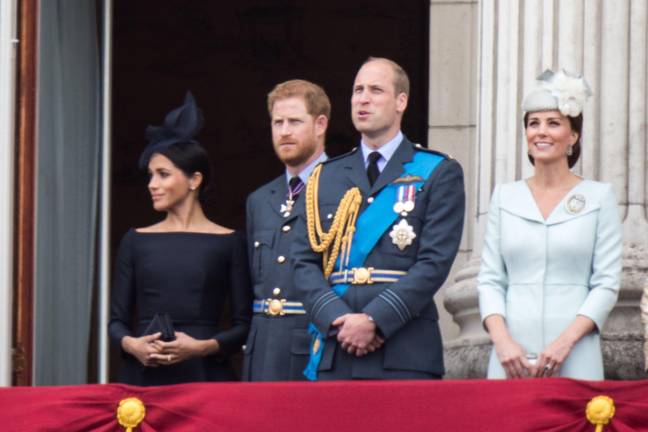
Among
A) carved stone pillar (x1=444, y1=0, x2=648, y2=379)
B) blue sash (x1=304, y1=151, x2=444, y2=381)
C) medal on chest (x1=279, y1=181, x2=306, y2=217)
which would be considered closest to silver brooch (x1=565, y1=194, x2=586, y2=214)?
blue sash (x1=304, y1=151, x2=444, y2=381)

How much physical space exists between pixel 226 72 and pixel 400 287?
778 cm

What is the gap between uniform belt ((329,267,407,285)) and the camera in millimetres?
8469

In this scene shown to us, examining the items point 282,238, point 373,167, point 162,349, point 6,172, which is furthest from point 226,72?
point 373,167

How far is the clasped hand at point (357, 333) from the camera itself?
8242mm

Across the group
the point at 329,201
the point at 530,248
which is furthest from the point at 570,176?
the point at 329,201

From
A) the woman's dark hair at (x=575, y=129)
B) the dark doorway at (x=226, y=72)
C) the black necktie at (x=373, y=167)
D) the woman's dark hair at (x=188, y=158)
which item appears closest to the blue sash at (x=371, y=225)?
the black necktie at (x=373, y=167)

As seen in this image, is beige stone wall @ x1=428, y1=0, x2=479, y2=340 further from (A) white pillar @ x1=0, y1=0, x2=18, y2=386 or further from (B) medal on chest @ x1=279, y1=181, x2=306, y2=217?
(A) white pillar @ x1=0, y1=0, x2=18, y2=386

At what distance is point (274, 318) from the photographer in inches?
358

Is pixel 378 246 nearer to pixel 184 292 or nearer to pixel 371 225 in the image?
pixel 371 225

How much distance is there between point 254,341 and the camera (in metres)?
9.15

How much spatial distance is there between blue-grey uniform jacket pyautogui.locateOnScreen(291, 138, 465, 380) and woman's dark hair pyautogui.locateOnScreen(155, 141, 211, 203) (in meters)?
0.88

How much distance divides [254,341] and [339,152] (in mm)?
6630

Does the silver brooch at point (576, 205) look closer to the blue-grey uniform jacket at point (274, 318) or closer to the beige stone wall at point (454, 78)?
the blue-grey uniform jacket at point (274, 318)

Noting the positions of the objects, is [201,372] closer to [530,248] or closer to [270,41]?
[530,248]
